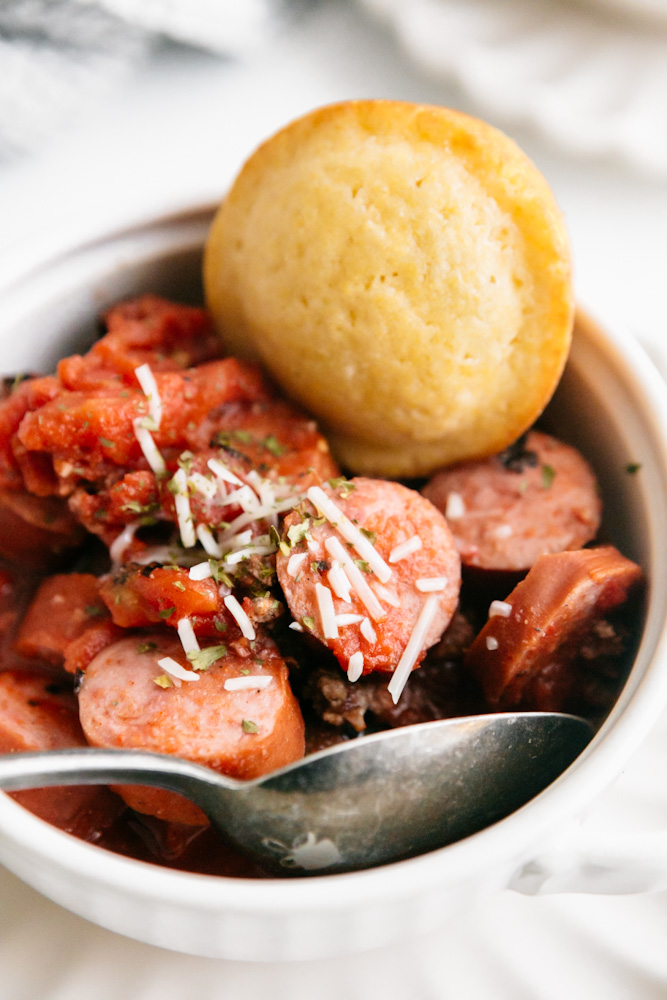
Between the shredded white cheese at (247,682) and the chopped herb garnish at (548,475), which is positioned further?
the chopped herb garnish at (548,475)

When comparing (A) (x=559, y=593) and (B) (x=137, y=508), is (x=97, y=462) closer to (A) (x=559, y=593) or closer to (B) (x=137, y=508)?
(B) (x=137, y=508)

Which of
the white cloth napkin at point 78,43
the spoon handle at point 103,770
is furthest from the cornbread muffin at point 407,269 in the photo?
the white cloth napkin at point 78,43

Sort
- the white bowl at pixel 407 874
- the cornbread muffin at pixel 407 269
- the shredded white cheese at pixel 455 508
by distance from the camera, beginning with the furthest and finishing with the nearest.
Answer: the shredded white cheese at pixel 455 508, the cornbread muffin at pixel 407 269, the white bowl at pixel 407 874

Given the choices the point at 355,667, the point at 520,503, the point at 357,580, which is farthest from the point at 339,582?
the point at 520,503

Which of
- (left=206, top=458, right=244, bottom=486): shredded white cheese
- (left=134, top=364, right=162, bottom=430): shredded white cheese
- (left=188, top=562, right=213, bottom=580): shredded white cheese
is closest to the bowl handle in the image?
(left=188, top=562, right=213, bottom=580): shredded white cheese

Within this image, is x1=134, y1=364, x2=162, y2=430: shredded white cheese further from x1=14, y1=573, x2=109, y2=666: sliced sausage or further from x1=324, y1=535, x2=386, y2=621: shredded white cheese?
x1=324, y1=535, x2=386, y2=621: shredded white cheese

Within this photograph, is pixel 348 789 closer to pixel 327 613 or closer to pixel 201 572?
pixel 327 613

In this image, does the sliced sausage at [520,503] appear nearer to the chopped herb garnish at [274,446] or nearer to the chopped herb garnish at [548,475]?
the chopped herb garnish at [548,475]
